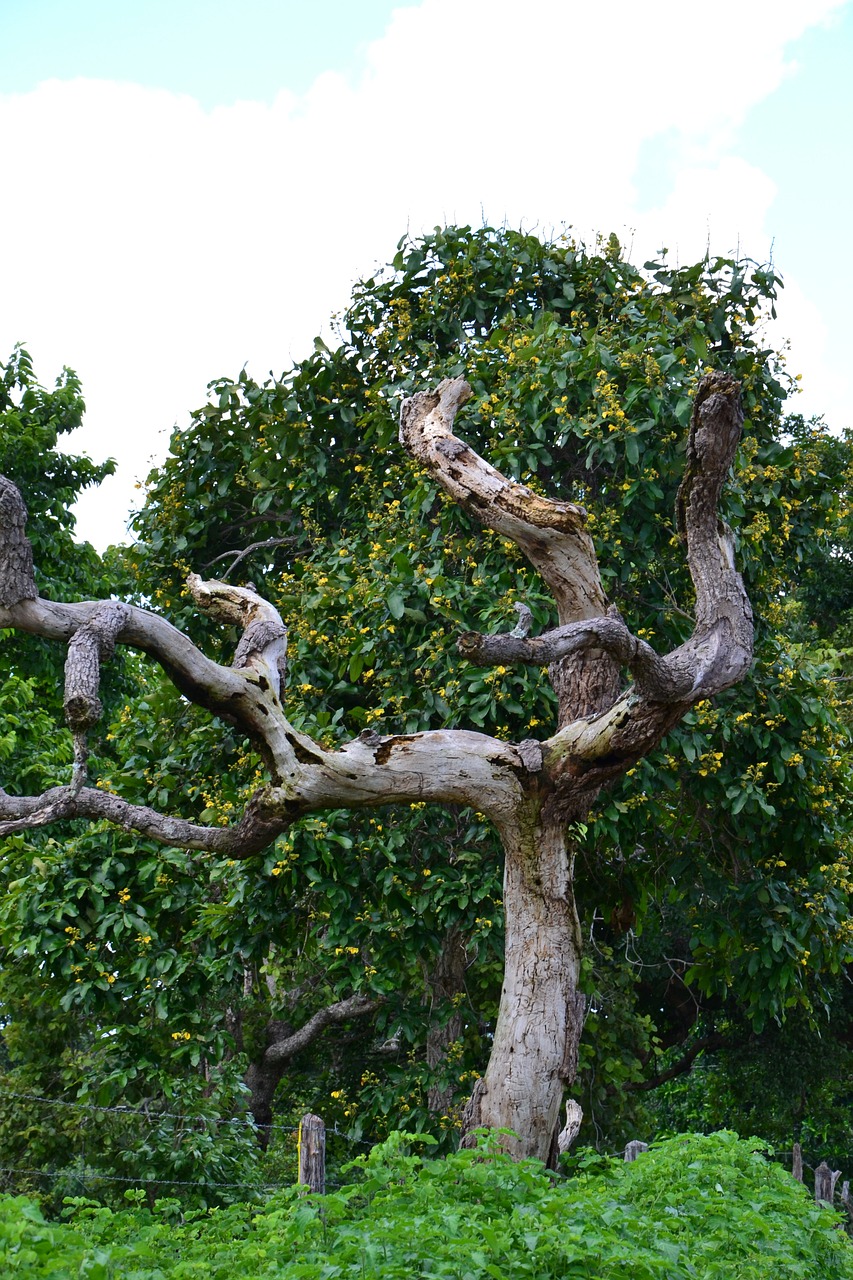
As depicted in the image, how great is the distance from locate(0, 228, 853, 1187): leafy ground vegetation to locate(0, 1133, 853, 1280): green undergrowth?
2458 millimetres

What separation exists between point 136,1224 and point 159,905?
3589 mm

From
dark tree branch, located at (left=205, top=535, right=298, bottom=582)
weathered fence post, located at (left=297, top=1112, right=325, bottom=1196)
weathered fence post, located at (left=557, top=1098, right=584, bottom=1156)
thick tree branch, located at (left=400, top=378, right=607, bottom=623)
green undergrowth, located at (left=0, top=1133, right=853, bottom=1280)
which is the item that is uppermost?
dark tree branch, located at (left=205, top=535, right=298, bottom=582)

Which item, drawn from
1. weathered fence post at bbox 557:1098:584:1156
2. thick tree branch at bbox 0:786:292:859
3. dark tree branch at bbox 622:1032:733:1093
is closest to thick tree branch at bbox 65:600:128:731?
thick tree branch at bbox 0:786:292:859

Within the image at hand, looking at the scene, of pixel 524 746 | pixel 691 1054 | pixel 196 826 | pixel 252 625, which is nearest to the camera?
pixel 196 826

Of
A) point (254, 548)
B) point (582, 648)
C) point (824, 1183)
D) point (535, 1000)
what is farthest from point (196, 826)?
point (824, 1183)

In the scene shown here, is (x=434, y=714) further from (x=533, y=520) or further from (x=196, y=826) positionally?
(x=196, y=826)

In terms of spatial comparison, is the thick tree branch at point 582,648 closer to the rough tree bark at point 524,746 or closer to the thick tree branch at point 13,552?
the rough tree bark at point 524,746

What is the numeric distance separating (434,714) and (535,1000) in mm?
2166

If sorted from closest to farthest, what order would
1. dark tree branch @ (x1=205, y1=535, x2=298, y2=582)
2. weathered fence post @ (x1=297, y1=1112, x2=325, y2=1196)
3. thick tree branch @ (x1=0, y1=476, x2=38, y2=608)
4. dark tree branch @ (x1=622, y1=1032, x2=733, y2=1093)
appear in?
thick tree branch @ (x1=0, y1=476, x2=38, y2=608), weathered fence post @ (x1=297, y1=1112, x2=325, y2=1196), dark tree branch @ (x1=205, y1=535, x2=298, y2=582), dark tree branch @ (x1=622, y1=1032, x2=733, y2=1093)

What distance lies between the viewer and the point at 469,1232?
12.0 feet

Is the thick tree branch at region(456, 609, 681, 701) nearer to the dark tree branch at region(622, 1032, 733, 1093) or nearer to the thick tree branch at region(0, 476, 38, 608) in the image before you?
the thick tree branch at region(0, 476, 38, 608)

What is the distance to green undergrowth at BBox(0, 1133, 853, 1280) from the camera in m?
3.21

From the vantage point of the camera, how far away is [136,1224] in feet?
13.6

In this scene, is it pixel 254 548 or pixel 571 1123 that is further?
pixel 254 548
